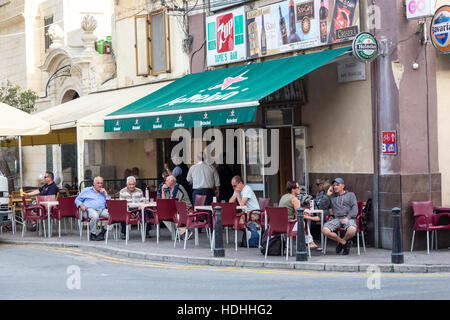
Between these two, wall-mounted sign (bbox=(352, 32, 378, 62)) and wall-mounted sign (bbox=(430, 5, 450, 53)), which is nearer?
wall-mounted sign (bbox=(430, 5, 450, 53))

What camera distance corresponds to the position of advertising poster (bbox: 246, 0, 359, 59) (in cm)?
1536

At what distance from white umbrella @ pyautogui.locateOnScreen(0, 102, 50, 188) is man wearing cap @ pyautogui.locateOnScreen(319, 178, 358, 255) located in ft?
24.9

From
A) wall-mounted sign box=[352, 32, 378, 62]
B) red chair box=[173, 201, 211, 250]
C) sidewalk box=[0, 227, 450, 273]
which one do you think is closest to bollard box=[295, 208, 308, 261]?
sidewalk box=[0, 227, 450, 273]

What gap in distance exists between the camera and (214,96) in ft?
54.7

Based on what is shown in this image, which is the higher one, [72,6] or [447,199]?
[72,6]

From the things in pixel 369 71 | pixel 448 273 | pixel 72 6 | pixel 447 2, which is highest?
pixel 72 6

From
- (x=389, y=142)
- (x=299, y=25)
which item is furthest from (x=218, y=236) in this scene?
(x=299, y=25)

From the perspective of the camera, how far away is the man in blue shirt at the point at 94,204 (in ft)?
56.1

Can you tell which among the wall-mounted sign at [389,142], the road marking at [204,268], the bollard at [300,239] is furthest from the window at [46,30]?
the bollard at [300,239]

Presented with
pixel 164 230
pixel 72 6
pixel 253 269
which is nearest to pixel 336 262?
pixel 253 269

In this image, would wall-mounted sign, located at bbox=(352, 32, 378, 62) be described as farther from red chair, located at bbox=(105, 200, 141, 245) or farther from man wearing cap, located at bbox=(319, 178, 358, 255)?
red chair, located at bbox=(105, 200, 141, 245)
